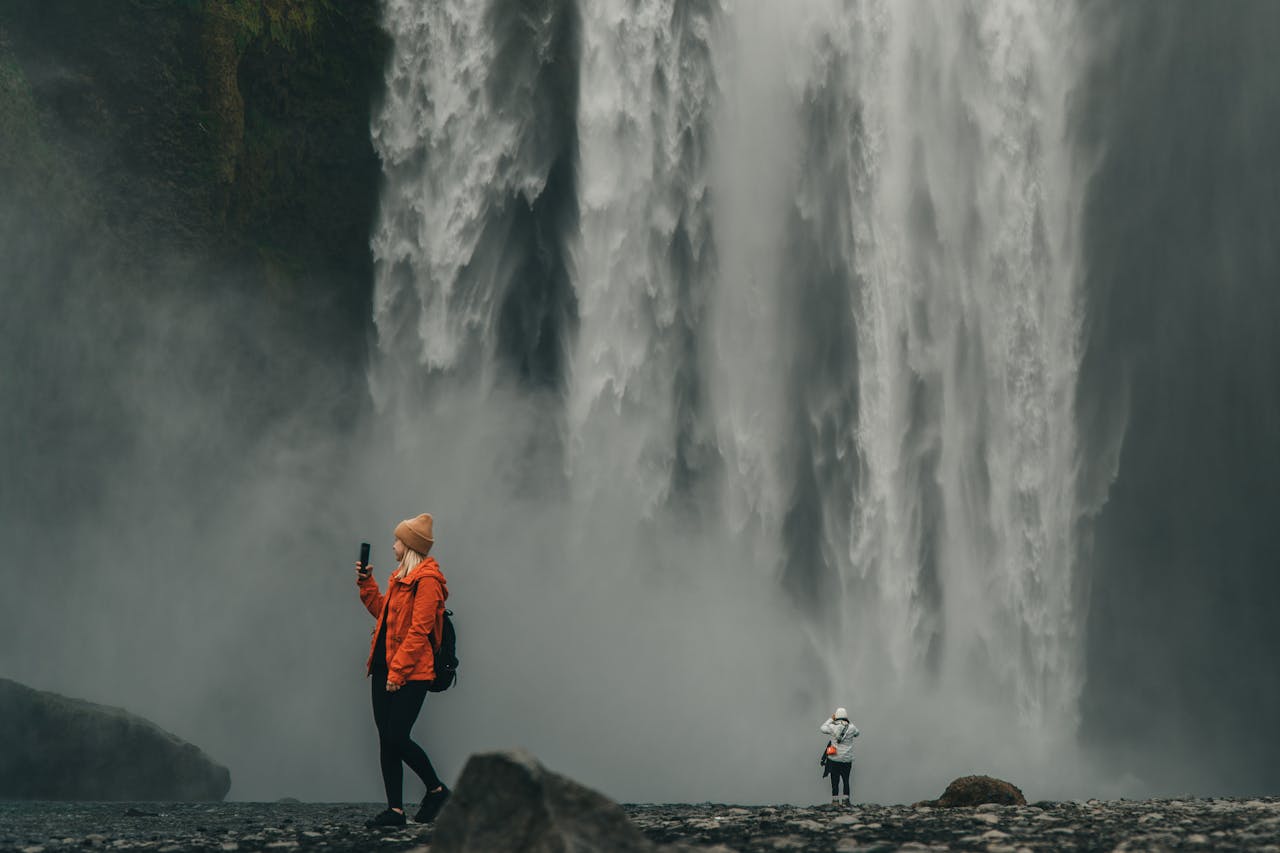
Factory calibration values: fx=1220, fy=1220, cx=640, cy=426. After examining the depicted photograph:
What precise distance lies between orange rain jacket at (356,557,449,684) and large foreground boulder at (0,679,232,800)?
12353 millimetres

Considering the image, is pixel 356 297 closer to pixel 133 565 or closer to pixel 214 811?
pixel 133 565

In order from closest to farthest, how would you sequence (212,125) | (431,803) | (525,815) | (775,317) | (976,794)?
(525,815)
(431,803)
(976,794)
(212,125)
(775,317)

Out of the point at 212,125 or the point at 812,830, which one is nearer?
the point at 812,830

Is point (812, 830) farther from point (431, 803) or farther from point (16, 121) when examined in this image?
point (16, 121)

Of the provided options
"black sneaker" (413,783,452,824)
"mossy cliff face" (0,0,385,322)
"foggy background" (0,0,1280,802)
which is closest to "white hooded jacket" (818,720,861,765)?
"black sneaker" (413,783,452,824)

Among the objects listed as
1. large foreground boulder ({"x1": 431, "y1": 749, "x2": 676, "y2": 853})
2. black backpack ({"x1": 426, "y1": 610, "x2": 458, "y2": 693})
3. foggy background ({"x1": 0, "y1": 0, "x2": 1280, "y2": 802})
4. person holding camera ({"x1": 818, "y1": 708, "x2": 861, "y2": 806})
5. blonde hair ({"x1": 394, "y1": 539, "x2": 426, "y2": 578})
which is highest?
foggy background ({"x1": 0, "y1": 0, "x2": 1280, "y2": 802})

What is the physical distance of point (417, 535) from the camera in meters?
8.53

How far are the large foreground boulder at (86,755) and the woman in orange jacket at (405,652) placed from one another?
11974 mm

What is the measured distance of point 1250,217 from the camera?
3272 cm

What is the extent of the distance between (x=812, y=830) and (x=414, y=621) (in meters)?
3.03

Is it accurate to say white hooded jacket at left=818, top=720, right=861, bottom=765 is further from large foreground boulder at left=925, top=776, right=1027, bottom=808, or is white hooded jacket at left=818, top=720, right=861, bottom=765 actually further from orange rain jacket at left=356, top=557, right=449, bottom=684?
orange rain jacket at left=356, top=557, right=449, bottom=684

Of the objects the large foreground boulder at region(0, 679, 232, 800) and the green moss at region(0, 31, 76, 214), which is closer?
the large foreground boulder at region(0, 679, 232, 800)

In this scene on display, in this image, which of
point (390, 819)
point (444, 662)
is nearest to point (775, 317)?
point (444, 662)

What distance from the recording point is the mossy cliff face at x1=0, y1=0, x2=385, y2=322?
23688 mm
